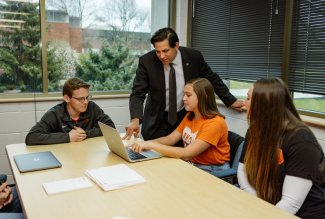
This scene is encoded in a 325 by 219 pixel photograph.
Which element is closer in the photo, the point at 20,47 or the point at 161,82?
the point at 161,82

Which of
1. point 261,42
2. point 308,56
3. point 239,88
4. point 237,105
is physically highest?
point 261,42

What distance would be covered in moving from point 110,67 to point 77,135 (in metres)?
1.66

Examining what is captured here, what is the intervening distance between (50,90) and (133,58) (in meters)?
1.03

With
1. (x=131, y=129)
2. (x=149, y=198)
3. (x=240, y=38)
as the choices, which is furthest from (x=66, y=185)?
(x=240, y=38)

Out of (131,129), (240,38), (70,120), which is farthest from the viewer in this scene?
(240,38)

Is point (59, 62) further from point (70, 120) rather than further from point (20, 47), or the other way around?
point (70, 120)

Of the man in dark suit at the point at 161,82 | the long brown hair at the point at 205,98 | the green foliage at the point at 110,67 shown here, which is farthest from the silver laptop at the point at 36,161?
the green foliage at the point at 110,67

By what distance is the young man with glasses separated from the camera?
89.9 inches

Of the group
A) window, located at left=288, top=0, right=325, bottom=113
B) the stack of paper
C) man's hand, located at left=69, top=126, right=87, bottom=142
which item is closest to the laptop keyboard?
the stack of paper

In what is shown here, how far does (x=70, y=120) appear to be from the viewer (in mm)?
2445

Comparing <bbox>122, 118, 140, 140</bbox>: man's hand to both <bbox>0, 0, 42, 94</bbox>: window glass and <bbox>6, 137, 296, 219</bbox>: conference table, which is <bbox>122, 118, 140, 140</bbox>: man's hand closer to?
<bbox>6, 137, 296, 219</bbox>: conference table

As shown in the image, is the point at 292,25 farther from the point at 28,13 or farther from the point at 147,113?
the point at 28,13

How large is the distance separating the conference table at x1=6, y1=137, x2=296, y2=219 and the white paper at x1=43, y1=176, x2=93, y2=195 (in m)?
0.03

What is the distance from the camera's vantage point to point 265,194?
1.52 meters
